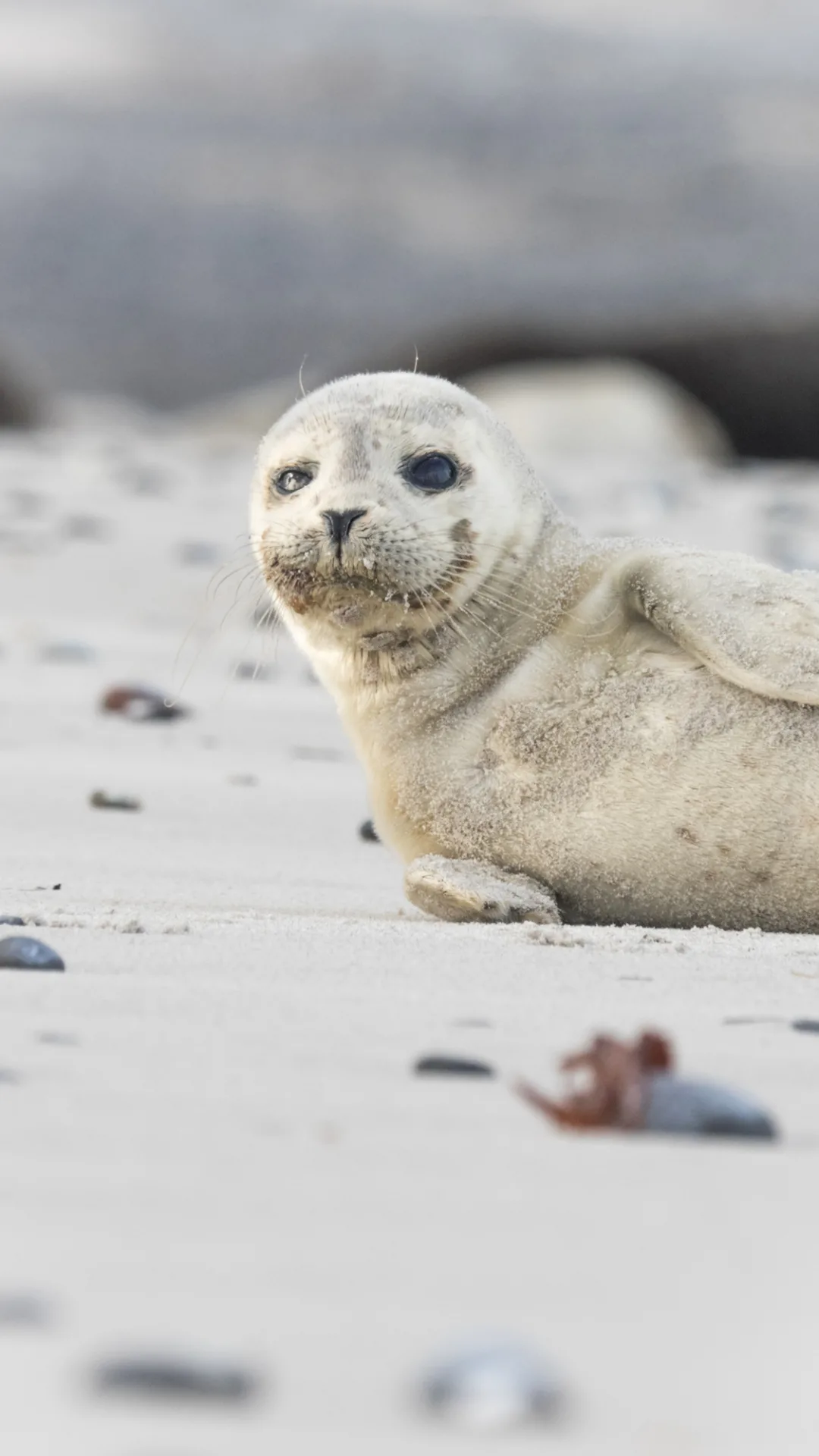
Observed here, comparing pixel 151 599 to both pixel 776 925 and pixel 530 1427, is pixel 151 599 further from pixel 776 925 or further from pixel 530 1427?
pixel 530 1427

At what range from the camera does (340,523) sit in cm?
370

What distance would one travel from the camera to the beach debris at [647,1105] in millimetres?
2086

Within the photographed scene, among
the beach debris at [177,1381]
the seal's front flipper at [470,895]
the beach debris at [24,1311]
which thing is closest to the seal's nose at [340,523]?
the seal's front flipper at [470,895]

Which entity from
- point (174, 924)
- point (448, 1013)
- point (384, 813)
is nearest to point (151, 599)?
point (384, 813)

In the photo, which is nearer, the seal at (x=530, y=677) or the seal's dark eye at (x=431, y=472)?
the seal at (x=530, y=677)

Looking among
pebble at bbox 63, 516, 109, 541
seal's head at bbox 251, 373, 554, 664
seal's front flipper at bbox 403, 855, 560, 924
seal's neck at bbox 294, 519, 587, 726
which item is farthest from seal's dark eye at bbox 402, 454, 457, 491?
pebble at bbox 63, 516, 109, 541

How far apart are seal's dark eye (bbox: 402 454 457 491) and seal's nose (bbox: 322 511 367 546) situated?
0.22m

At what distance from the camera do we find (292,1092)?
2.21 metres

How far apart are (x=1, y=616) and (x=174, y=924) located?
4.57m

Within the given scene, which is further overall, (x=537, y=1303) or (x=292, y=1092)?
(x=292, y=1092)

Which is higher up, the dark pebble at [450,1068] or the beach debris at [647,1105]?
the beach debris at [647,1105]

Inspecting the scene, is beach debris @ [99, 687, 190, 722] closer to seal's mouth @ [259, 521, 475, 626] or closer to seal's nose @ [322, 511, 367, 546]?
seal's mouth @ [259, 521, 475, 626]

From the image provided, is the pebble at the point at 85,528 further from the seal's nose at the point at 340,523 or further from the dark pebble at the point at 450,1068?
the dark pebble at the point at 450,1068

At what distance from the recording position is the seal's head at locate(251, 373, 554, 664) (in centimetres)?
373
